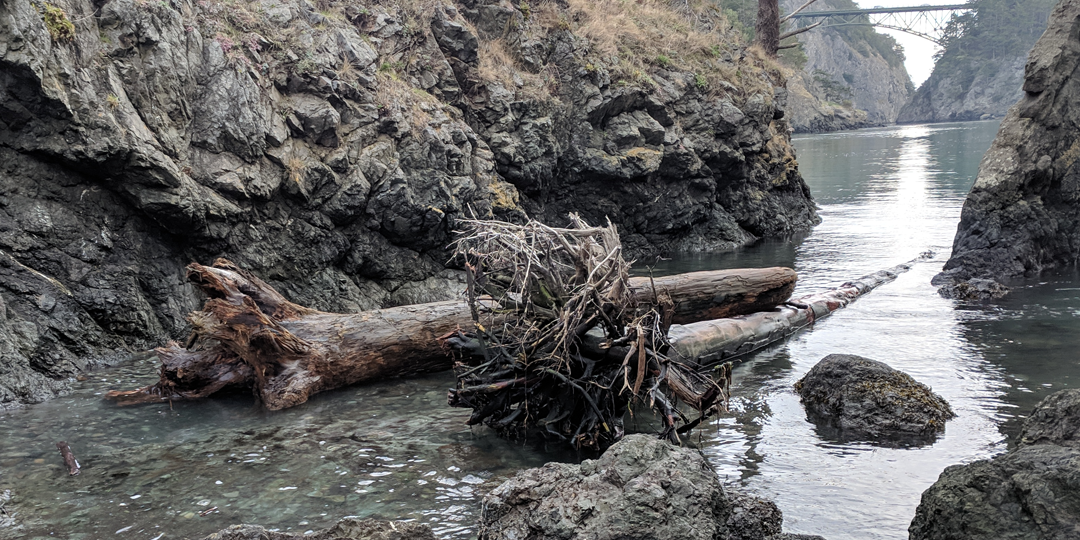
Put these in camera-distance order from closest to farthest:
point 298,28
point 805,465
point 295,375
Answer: point 805,465 → point 295,375 → point 298,28

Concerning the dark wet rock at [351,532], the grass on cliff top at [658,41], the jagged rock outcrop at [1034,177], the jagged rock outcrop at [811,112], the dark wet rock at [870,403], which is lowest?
the dark wet rock at [870,403]

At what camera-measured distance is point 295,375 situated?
8516mm

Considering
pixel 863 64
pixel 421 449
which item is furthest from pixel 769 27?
pixel 863 64

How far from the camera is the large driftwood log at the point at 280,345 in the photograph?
8352mm

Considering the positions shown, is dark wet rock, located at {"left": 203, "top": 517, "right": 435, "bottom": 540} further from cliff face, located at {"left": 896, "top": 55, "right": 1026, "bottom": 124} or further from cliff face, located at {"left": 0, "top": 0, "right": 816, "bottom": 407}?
cliff face, located at {"left": 896, "top": 55, "right": 1026, "bottom": 124}

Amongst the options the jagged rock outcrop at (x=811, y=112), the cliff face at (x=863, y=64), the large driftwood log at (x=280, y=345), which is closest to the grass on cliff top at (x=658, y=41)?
the large driftwood log at (x=280, y=345)

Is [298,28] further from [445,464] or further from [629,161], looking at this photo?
[445,464]

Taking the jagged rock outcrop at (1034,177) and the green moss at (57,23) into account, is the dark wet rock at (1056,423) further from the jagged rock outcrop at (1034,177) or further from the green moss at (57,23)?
the green moss at (57,23)

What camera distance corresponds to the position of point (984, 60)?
4680 inches

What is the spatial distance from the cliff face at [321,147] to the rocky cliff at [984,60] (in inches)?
4382

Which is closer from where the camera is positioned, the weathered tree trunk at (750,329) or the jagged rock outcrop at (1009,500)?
the jagged rock outcrop at (1009,500)

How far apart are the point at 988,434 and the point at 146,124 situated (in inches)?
463

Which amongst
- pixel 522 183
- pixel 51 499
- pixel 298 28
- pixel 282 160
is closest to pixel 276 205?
pixel 282 160

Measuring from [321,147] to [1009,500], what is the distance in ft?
38.5
